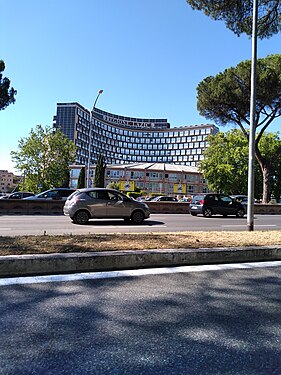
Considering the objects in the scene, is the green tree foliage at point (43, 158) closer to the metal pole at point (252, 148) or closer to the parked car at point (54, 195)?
the parked car at point (54, 195)

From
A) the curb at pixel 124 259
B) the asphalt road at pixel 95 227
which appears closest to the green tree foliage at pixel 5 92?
the asphalt road at pixel 95 227

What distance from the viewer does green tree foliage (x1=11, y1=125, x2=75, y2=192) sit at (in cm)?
4181

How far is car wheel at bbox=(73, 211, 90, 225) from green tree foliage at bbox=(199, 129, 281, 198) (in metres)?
39.0

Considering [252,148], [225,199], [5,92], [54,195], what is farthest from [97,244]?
[5,92]

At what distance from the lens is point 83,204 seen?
13547 mm

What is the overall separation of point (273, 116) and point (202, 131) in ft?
463

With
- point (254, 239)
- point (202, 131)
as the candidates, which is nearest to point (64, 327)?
point (254, 239)

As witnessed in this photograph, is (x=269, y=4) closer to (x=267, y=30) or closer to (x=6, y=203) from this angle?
(x=267, y=30)

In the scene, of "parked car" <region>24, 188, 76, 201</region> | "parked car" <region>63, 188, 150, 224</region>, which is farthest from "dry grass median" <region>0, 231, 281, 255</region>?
"parked car" <region>24, 188, 76, 201</region>

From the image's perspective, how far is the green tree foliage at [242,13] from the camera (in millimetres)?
13375

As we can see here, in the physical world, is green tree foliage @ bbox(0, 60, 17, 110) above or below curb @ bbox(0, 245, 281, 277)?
above

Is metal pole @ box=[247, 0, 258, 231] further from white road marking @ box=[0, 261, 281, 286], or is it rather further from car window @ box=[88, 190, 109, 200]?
car window @ box=[88, 190, 109, 200]

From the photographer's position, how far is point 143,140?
179750 mm

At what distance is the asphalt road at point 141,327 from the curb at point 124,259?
617 millimetres
